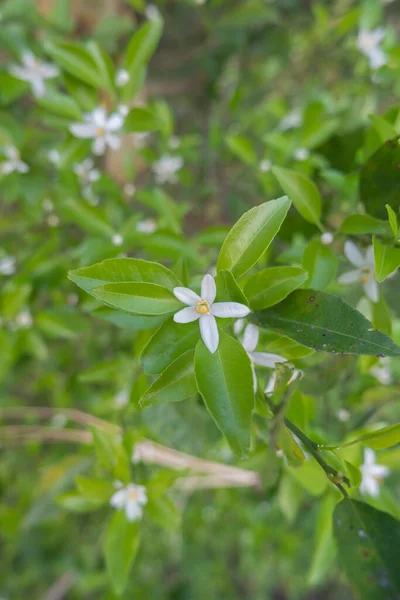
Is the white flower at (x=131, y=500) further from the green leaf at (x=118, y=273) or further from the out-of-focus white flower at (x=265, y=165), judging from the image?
the out-of-focus white flower at (x=265, y=165)

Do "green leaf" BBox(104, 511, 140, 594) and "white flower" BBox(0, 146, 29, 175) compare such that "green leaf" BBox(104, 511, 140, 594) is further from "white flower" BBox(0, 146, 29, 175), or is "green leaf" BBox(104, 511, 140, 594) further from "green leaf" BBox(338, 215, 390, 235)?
"white flower" BBox(0, 146, 29, 175)

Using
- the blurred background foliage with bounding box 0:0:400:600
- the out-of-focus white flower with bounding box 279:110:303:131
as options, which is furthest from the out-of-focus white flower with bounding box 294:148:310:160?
the out-of-focus white flower with bounding box 279:110:303:131

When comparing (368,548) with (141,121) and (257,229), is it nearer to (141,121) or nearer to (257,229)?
(257,229)

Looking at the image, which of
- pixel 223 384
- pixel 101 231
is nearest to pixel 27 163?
pixel 101 231

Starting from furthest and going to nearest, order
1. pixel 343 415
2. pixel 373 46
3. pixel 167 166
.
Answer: pixel 167 166
pixel 373 46
pixel 343 415

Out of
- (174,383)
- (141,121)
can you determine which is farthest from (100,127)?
(174,383)

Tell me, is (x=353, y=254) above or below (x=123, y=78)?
below

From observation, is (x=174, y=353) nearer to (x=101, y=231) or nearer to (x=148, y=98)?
(x=101, y=231)

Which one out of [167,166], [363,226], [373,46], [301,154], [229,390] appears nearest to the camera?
[229,390]
